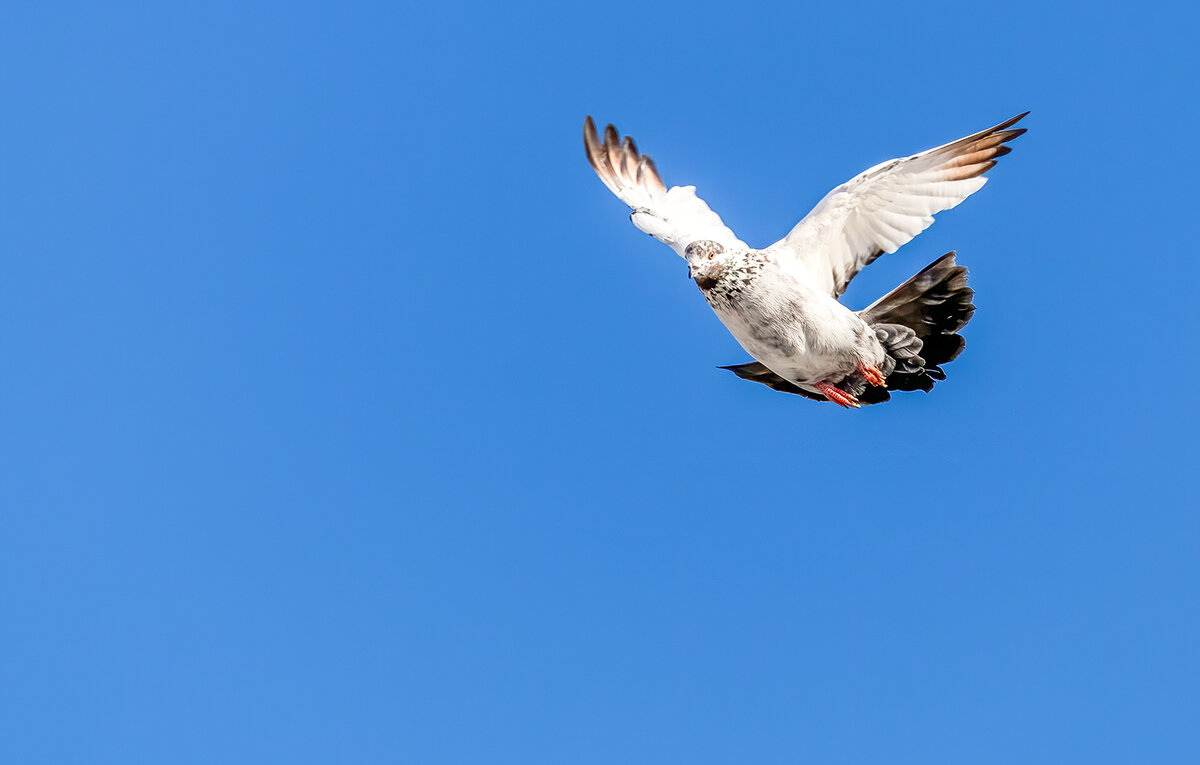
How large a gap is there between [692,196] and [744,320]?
9.31 feet

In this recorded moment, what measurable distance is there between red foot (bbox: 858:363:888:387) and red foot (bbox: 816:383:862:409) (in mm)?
301

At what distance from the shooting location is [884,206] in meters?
10.4

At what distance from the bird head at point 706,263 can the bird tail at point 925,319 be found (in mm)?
1585

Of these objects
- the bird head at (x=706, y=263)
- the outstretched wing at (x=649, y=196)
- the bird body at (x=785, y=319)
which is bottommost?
the bird body at (x=785, y=319)

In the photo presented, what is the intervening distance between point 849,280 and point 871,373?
98 cm

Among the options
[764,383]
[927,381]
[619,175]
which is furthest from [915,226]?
[619,175]

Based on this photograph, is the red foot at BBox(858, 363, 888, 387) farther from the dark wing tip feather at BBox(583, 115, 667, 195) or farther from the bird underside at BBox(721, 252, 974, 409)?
the dark wing tip feather at BBox(583, 115, 667, 195)

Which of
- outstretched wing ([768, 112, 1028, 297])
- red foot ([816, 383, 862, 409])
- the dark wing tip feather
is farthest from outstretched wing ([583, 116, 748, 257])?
red foot ([816, 383, 862, 409])

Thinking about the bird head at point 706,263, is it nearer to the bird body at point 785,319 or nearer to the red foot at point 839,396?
the bird body at point 785,319

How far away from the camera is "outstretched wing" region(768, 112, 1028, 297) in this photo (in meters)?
9.80

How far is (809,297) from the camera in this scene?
1021 centimetres

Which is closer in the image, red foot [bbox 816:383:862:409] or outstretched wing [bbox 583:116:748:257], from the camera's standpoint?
red foot [bbox 816:383:862:409]

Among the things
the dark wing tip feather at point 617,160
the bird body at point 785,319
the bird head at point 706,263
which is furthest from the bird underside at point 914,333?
the dark wing tip feather at point 617,160

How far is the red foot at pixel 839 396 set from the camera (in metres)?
10.9
